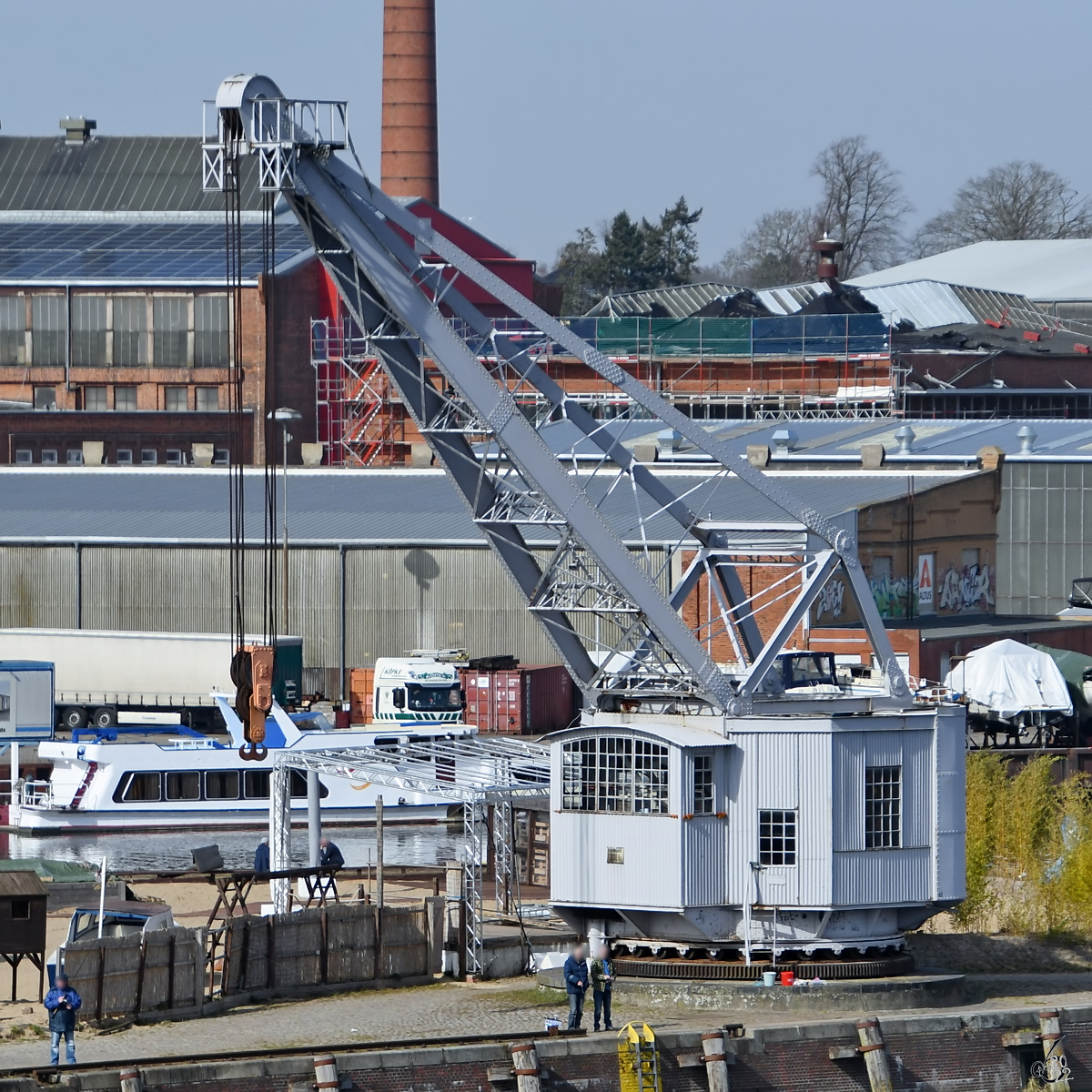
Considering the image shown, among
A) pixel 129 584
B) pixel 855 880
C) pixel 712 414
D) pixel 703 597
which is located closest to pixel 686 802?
pixel 855 880

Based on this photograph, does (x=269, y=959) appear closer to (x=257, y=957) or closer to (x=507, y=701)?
Answer: (x=257, y=957)

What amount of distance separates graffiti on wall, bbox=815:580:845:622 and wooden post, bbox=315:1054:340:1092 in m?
34.4

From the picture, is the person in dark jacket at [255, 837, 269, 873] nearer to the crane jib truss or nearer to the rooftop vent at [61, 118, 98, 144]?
the crane jib truss

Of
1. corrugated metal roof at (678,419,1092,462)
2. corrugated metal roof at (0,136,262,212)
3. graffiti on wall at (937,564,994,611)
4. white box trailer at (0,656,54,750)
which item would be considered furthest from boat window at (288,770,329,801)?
corrugated metal roof at (0,136,262,212)

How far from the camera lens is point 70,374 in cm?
9950

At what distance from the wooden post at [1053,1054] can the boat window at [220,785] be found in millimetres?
27671

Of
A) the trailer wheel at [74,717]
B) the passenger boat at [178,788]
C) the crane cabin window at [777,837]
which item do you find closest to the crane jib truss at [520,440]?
the crane cabin window at [777,837]

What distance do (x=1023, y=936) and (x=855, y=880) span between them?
23.7ft

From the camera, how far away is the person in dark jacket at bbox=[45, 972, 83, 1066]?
26.4 meters

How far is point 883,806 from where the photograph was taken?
3212 centimetres

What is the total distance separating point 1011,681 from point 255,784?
18.2 metres

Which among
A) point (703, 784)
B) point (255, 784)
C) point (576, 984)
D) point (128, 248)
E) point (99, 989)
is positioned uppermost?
point (128, 248)

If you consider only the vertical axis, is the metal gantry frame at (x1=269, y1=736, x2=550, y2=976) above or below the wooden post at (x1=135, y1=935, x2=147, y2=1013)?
above

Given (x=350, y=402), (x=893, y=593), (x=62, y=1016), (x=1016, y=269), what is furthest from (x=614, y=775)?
(x=1016, y=269)
